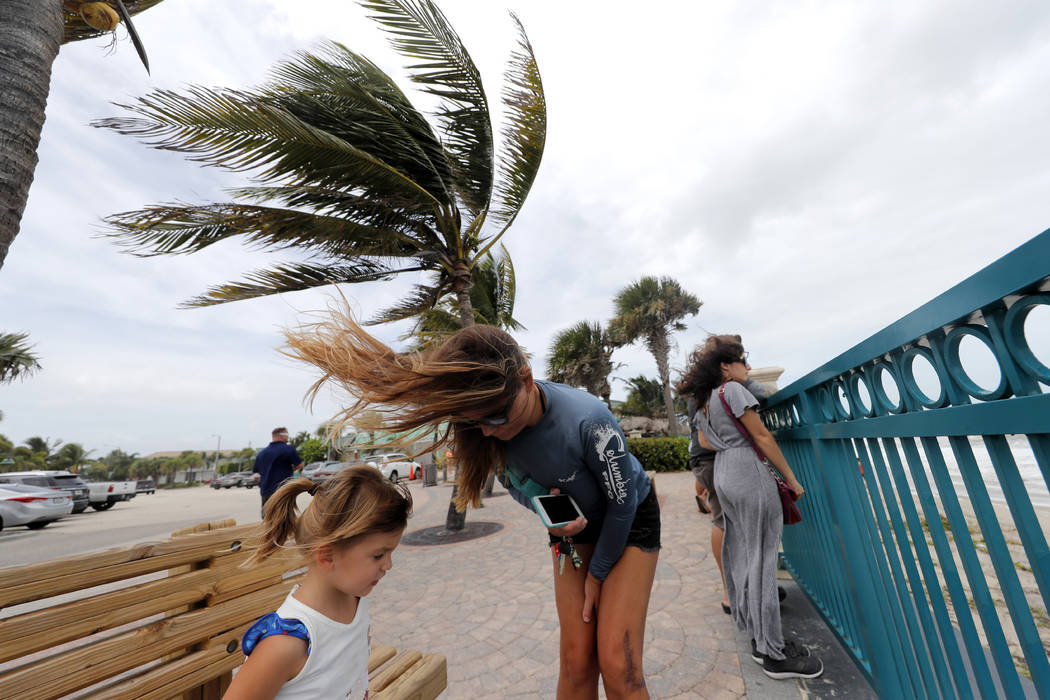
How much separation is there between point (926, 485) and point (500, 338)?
4.61ft

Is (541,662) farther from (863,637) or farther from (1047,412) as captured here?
(1047,412)

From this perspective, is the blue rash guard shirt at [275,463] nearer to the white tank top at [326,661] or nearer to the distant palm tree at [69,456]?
the white tank top at [326,661]

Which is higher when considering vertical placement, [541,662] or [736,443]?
[736,443]

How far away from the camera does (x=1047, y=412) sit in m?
0.79

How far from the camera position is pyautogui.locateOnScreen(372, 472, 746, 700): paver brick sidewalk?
98.4 inches

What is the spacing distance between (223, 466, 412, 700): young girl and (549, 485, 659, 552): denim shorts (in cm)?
83

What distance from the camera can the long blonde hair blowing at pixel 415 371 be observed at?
1.48 m

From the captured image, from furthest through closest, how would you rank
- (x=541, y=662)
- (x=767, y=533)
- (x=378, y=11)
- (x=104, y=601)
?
(x=378, y=11), (x=541, y=662), (x=767, y=533), (x=104, y=601)

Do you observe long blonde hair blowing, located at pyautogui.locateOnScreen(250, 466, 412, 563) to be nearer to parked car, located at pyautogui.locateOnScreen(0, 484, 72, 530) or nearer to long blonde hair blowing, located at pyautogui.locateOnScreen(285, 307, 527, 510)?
long blonde hair blowing, located at pyautogui.locateOnScreen(285, 307, 527, 510)

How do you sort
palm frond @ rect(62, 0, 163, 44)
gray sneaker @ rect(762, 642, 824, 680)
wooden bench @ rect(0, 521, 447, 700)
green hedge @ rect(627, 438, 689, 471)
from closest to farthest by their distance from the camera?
wooden bench @ rect(0, 521, 447, 700) < gray sneaker @ rect(762, 642, 824, 680) < palm frond @ rect(62, 0, 163, 44) < green hedge @ rect(627, 438, 689, 471)

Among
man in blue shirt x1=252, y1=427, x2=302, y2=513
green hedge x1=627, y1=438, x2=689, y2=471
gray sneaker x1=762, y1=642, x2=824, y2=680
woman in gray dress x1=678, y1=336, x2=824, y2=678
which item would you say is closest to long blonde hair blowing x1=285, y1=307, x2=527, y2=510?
woman in gray dress x1=678, y1=336, x2=824, y2=678

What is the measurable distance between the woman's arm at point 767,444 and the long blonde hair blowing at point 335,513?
1.94m

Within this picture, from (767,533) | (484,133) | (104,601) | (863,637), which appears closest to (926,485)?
(863,637)

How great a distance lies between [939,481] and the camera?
1.20 metres
